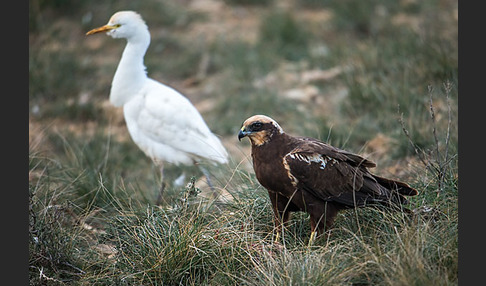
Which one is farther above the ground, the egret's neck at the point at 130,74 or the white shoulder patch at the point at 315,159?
the white shoulder patch at the point at 315,159

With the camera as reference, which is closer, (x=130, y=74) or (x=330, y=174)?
(x=330, y=174)

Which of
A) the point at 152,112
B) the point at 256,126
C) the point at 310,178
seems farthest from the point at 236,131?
the point at 310,178

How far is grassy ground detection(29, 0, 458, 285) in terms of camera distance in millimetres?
3857

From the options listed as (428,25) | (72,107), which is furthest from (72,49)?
(428,25)

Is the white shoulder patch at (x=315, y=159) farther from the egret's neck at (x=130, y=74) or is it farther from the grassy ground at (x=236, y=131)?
the egret's neck at (x=130, y=74)

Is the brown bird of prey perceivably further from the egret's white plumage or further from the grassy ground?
the egret's white plumage

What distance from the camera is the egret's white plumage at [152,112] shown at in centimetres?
599

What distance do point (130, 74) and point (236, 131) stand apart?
2.11m

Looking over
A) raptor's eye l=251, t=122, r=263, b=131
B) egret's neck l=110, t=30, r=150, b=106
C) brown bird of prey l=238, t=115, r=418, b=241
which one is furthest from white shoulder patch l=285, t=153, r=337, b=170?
egret's neck l=110, t=30, r=150, b=106

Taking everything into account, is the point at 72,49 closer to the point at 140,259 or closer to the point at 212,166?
the point at 212,166

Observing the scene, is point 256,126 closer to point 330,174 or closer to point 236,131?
point 330,174

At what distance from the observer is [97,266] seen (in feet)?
13.8

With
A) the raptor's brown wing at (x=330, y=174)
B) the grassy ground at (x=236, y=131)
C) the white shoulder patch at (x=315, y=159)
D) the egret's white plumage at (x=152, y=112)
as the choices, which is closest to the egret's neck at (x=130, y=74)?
the egret's white plumage at (x=152, y=112)

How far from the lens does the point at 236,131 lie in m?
7.78
